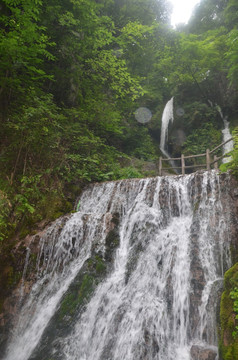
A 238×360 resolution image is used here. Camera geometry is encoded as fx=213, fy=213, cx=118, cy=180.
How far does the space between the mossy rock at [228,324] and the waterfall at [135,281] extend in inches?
16.5

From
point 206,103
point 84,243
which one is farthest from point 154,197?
point 206,103

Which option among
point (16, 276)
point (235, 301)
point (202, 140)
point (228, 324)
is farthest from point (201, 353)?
point (202, 140)

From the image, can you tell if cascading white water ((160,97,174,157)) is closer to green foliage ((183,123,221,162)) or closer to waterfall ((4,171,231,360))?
green foliage ((183,123,221,162))

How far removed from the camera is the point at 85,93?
36.6 ft

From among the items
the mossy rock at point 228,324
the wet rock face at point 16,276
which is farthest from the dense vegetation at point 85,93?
the mossy rock at point 228,324

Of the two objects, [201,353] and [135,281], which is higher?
[135,281]

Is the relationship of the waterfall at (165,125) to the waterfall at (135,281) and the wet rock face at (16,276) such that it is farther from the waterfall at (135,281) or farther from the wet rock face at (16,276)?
the wet rock face at (16,276)

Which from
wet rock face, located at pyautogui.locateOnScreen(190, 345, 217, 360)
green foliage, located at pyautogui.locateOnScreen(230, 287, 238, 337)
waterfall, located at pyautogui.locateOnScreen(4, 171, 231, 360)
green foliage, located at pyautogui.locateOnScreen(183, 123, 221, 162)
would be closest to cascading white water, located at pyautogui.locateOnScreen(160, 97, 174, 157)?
green foliage, located at pyautogui.locateOnScreen(183, 123, 221, 162)

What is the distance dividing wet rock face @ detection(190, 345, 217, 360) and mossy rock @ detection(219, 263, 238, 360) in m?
0.29

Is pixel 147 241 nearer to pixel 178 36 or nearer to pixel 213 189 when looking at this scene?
pixel 213 189

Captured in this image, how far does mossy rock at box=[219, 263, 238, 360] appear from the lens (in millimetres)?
2931

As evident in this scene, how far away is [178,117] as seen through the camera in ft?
54.3

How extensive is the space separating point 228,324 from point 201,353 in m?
0.72

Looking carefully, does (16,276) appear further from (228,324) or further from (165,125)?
(165,125)
